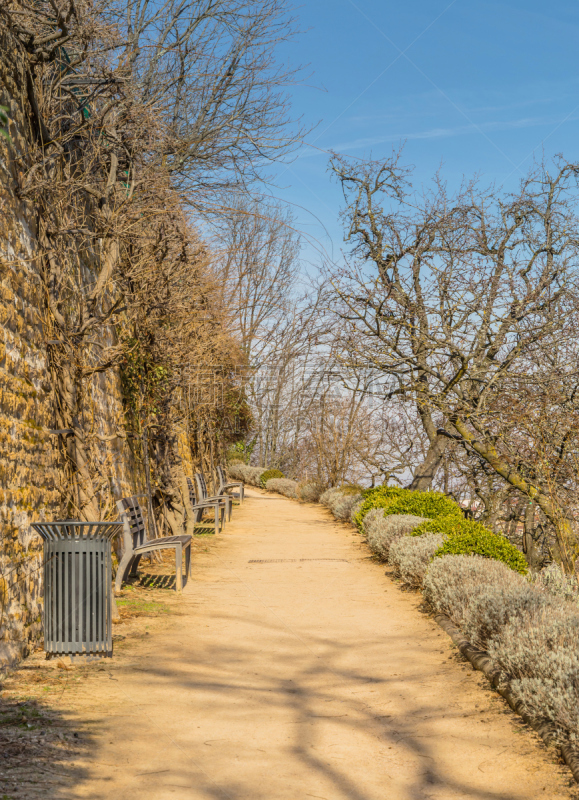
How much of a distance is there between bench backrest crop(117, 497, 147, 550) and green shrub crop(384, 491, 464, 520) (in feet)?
14.2

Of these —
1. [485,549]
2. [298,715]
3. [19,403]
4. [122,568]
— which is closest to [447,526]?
[485,549]

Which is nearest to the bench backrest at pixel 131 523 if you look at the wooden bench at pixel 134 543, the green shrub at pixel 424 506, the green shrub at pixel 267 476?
the wooden bench at pixel 134 543

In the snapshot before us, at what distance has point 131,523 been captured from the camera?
7.35m

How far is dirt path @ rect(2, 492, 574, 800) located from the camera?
124 inches

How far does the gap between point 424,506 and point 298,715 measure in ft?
22.1

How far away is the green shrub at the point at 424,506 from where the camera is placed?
10.4 m

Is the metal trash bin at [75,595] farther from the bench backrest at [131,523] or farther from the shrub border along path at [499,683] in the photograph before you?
the shrub border along path at [499,683]

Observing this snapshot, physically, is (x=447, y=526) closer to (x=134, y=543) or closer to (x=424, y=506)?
(x=424, y=506)

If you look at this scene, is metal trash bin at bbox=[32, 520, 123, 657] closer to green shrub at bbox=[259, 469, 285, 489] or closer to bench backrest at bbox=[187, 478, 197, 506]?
bench backrest at bbox=[187, 478, 197, 506]

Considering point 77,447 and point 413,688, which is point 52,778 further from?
point 77,447

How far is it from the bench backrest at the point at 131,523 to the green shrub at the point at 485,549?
321 centimetres

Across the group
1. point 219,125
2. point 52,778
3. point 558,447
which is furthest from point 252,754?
point 219,125

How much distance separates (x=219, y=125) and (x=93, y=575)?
836 cm

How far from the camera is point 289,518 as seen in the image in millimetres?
16109
